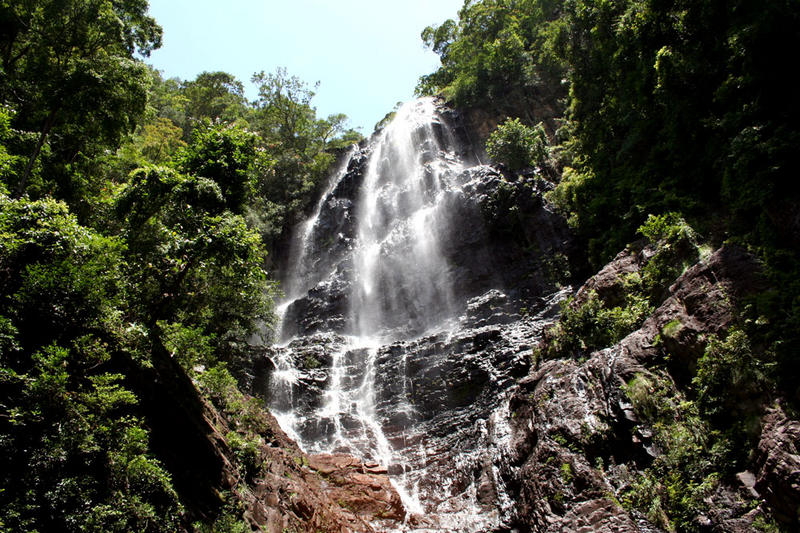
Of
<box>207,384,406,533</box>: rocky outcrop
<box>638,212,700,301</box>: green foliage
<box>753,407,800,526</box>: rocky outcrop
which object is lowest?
<box>753,407,800,526</box>: rocky outcrop

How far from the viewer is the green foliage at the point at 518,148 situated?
22.4 m

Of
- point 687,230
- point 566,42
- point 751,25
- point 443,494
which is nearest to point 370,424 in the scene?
point 443,494

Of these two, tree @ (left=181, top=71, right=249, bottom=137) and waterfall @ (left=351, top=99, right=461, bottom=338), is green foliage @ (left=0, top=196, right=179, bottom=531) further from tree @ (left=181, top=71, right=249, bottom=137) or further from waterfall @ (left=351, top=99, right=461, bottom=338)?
tree @ (left=181, top=71, right=249, bottom=137)

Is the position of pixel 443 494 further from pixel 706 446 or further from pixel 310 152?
pixel 310 152

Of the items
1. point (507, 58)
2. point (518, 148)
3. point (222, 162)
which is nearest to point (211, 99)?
point (507, 58)

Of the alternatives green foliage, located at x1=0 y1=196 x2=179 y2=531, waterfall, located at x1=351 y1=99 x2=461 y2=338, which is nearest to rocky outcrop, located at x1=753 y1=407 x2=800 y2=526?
green foliage, located at x1=0 y1=196 x2=179 y2=531

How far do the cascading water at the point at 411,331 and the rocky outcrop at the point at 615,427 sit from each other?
1627mm

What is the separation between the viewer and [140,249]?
1034cm

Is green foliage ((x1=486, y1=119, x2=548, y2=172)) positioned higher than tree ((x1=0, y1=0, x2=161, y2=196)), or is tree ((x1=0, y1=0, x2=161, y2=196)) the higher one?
green foliage ((x1=486, y1=119, x2=548, y2=172))

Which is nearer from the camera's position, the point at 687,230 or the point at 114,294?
the point at 114,294

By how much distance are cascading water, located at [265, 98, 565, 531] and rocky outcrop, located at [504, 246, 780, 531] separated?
1.63 metres

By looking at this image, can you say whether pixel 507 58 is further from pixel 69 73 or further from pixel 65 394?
pixel 65 394

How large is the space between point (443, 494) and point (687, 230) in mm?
9330

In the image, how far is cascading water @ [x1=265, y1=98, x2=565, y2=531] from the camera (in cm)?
1291
